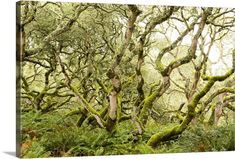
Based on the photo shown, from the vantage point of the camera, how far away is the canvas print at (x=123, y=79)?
29.1 ft

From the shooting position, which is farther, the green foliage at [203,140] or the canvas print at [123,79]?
the green foliage at [203,140]

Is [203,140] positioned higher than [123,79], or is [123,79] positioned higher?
[123,79]

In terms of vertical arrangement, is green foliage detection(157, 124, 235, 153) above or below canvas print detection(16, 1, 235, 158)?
below

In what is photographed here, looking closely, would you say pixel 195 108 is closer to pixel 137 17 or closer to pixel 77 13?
pixel 137 17

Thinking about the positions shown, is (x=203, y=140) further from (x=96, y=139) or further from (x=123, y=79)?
(x=96, y=139)

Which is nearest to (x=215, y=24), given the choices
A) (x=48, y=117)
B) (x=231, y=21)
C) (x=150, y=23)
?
(x=231, y=21)

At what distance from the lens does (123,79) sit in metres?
9.35

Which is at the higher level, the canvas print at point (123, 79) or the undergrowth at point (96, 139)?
the canvas print at point (123, 79)

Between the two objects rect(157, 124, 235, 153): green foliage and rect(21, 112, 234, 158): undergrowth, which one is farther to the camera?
rect(157, 124, 235, 153): green foliage

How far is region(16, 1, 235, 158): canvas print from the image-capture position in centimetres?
888

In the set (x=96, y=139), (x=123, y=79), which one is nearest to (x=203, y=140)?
(x=123, y=79)

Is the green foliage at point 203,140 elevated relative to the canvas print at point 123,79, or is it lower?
lower

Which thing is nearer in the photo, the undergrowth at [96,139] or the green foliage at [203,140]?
the undergrowth at [96,139]

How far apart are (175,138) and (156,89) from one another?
2.54 feet
